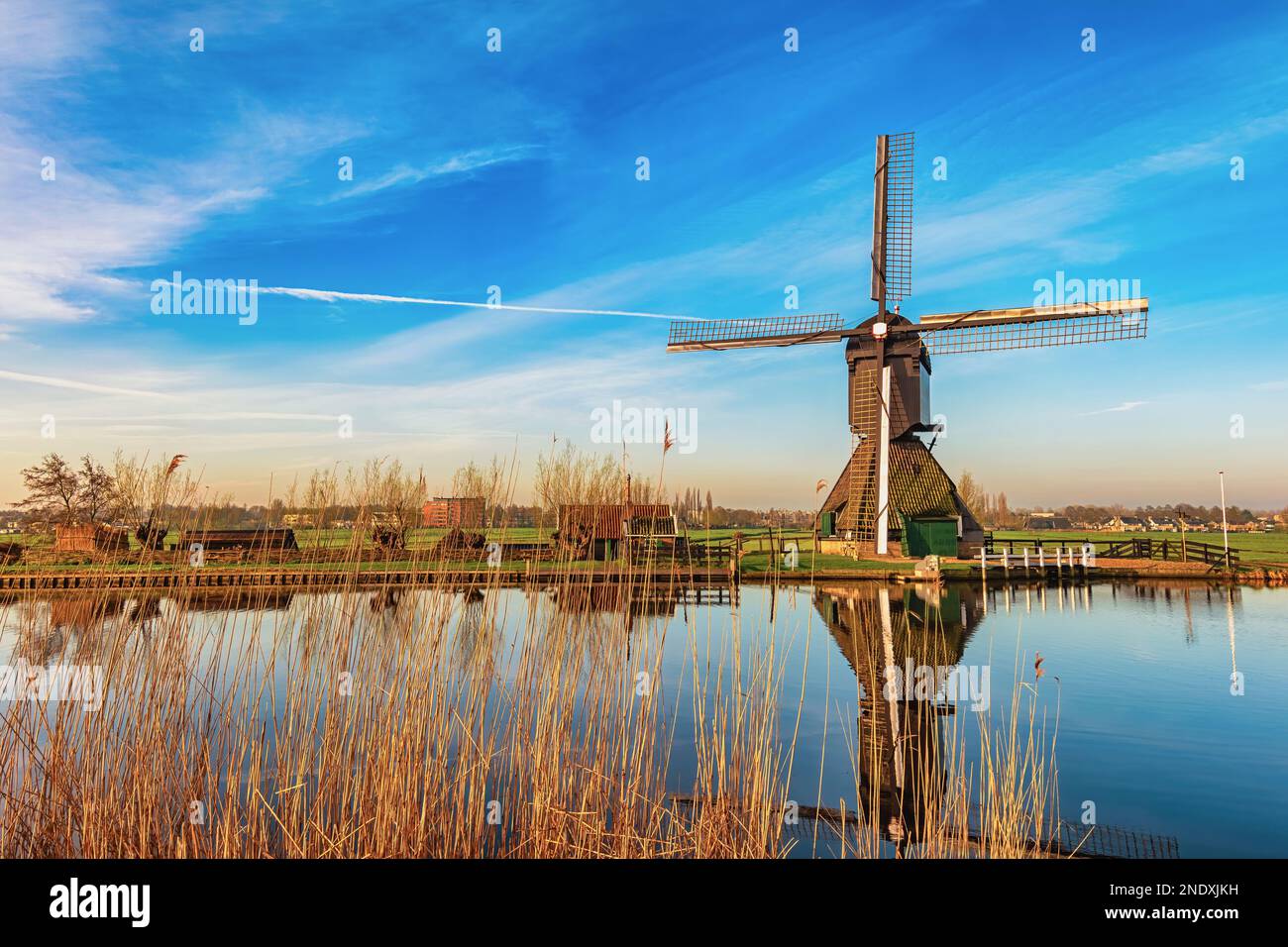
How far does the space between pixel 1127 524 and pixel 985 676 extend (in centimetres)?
6242

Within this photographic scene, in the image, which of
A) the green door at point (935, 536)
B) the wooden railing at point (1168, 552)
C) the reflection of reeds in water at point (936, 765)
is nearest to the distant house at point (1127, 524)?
the wooden railing at point (1168, 552)

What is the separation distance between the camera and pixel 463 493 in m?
4.39

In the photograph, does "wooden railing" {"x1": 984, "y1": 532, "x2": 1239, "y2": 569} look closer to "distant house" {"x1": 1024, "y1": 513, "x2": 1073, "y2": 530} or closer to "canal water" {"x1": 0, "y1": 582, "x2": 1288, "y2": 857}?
"canal water" {"x1": 0, "y1": 582, "x2": 1288, "y2": 857}

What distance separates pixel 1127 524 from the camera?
59.1 m

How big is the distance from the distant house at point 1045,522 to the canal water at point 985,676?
49.7 m

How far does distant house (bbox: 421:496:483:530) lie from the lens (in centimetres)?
403

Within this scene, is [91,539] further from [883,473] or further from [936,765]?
[883,473]

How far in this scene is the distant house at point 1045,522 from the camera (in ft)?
202

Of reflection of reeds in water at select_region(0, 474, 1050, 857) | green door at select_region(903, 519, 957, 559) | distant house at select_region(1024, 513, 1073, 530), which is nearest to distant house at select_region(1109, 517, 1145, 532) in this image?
distant house at select_region(1024, 513, 1073, 530)

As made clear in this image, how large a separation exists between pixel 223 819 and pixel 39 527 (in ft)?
7.77

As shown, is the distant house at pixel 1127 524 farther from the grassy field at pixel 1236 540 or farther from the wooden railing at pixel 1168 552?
the wooden railing at pixel 1168 552

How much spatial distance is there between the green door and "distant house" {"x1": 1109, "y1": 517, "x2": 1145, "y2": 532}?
35943 millimetres
